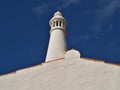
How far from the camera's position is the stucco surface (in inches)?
587

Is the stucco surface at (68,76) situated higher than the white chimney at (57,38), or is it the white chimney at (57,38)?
the white chimney at (57,38)

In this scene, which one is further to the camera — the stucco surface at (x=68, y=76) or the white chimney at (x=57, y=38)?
the white chimney at (x=57, y=38)

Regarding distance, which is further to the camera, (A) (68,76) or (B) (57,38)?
(B) (57,38)

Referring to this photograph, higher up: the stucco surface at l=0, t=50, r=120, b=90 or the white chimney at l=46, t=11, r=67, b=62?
the white chimney at l=46, t=11, r=67, b=62

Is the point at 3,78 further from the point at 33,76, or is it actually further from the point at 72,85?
the point at 72,85

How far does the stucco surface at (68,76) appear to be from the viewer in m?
14.9

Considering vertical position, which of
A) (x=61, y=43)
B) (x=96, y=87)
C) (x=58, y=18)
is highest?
(x=58, y=18)

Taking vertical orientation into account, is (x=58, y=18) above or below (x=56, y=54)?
above

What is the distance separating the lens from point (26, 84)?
15.7 meters

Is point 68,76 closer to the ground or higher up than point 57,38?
closer to the ground

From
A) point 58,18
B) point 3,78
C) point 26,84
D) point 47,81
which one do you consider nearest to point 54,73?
point 47,81

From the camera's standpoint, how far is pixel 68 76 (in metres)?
15.4

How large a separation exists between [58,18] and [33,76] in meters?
8.26

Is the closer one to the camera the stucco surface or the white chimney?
the stucco surface
